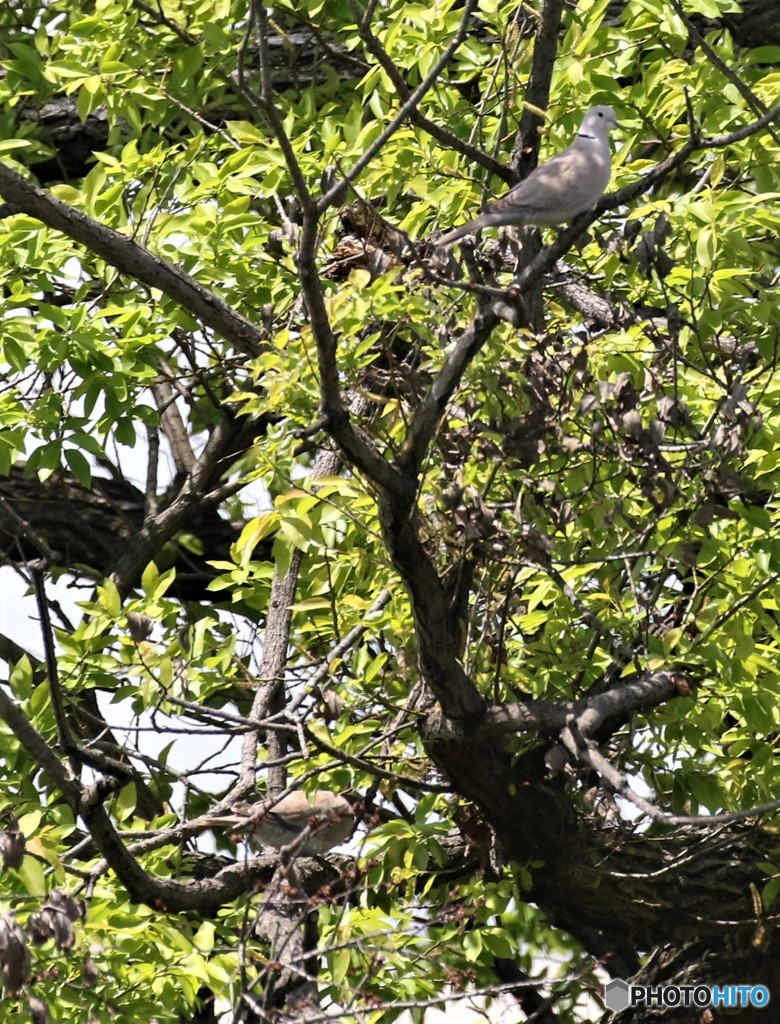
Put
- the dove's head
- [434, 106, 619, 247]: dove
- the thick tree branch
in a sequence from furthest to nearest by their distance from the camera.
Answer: the dove's head, [434, 106, 619, 247]: dove, the thick tree branch

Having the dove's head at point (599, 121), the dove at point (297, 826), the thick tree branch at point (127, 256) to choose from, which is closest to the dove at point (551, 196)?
the dove's head at point (599, 121)

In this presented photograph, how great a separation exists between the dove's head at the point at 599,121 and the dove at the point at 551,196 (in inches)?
12.4

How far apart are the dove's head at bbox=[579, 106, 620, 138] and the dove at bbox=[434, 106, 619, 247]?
32 cm

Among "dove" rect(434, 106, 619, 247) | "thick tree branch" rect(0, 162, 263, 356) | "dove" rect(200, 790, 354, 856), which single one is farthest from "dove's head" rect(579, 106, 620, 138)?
"dove" rect(200, 790, 354, 856)

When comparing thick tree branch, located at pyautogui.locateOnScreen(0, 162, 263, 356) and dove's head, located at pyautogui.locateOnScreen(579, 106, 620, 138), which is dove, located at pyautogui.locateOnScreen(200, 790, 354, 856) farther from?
dove's head, located at pyautogui.locateOnScreen(579, 106, 620, 138)

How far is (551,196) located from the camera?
3.71 m

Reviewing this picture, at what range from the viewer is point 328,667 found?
3.85 meters

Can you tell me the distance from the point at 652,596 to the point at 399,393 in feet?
2.86

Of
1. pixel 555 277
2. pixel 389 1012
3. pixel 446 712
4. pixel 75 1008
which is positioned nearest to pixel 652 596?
pixel 446 712

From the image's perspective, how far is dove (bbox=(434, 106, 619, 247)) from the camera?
3619 mm

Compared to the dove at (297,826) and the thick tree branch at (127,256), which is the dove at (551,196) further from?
the dove at (297,826)

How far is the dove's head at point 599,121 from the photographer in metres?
4.39

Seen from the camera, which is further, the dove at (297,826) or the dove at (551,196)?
the dove at (297,826)

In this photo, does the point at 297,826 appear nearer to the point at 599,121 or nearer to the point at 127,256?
the point at 127,256
